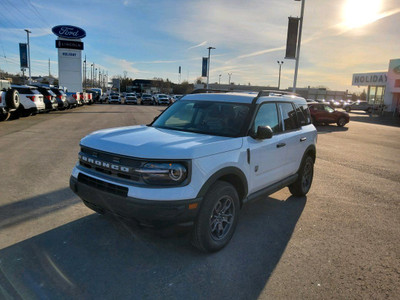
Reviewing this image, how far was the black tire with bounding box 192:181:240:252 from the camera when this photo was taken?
3256 mm

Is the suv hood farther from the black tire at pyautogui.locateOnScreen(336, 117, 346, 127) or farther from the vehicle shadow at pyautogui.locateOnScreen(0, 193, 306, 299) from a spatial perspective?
the black tire at pyautogui.locateOnScreen(336, 117, 346, 127)

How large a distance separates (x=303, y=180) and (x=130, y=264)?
3.61m

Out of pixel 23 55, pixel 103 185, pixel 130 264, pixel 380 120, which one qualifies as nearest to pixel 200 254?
pixel 130 264

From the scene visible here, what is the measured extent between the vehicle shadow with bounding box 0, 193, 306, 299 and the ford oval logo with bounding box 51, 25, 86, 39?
140 feet

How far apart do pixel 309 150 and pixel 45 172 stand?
533 cm

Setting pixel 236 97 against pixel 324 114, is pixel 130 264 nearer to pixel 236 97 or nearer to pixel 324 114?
pixel 236 97

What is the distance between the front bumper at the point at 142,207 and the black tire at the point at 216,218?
17 centimetres

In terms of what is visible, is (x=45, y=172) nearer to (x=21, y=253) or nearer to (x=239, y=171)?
(x=21, y=253)

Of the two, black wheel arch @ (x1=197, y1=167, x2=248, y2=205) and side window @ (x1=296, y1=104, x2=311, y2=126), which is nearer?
black wheel arch @ (x1=197, y1=167, x2=248, y2=205)

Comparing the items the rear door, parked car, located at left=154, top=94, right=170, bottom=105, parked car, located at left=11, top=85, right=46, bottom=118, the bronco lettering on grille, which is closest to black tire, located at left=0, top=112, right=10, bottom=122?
parked car, located at left=11, top=85, right=46, bottom=118

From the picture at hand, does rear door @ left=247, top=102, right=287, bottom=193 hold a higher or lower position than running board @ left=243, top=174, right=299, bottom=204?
higher

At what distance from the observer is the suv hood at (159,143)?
3070 mm

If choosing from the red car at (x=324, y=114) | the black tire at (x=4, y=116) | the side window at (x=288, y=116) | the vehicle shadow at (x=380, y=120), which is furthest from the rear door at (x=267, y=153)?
the vehicle shadow at (x=380, y=120)

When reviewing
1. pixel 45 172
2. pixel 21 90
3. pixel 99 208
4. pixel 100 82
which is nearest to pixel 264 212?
pixel 99 208
